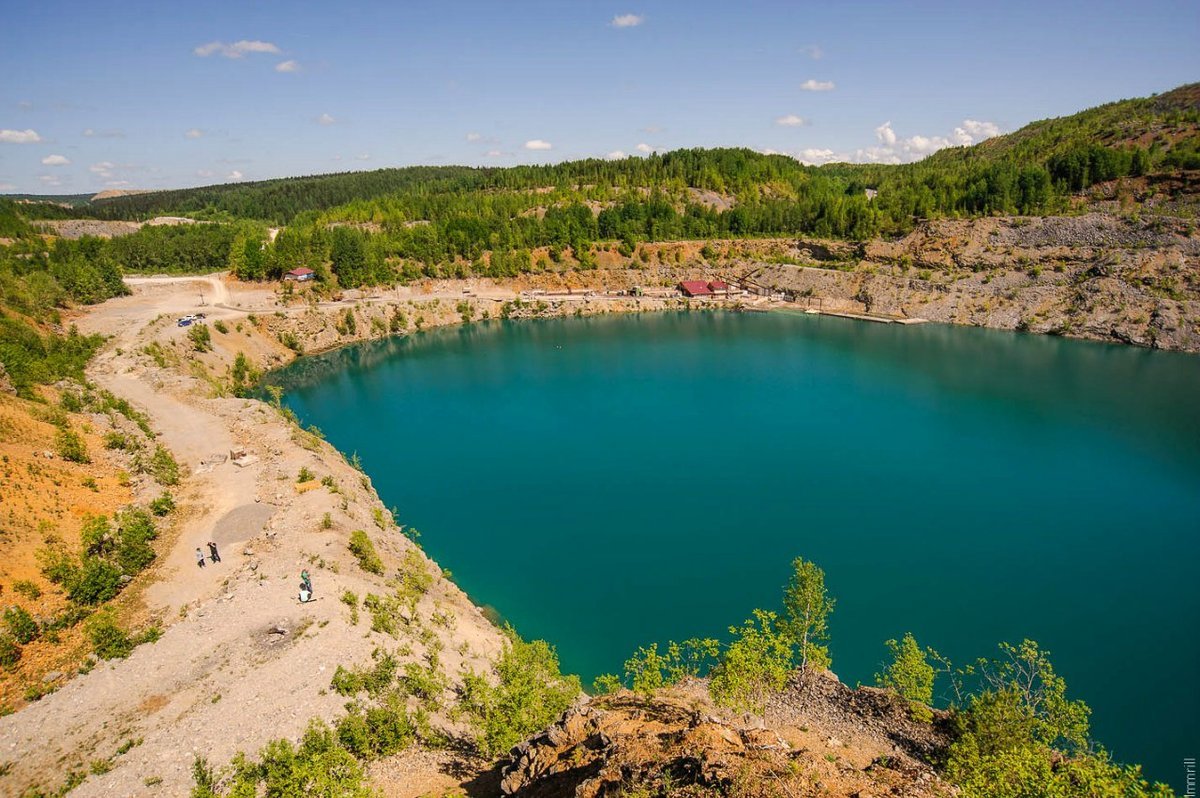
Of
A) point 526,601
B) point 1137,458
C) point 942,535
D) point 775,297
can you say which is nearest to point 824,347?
point 775,297

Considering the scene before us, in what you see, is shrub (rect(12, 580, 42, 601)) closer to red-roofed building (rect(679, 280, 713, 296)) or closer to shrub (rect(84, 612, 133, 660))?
shrub (rect(84, 612, 133, 660))

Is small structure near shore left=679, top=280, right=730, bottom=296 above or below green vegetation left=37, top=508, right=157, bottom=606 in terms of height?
above

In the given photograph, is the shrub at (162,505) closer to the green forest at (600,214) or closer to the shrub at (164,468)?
the shrub at (164,468)

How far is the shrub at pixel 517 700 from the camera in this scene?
1812 centimetres

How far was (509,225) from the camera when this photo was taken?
4884 inches

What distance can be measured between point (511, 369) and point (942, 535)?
5393 cm

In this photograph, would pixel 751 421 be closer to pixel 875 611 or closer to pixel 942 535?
pixel 942 535

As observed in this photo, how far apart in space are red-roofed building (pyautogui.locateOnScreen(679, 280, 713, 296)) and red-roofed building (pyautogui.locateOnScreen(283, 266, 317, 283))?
65867 millimetres

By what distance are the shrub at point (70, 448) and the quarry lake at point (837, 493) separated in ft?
60.3

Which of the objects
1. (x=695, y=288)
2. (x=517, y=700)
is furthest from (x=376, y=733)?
(x=695, y=288)

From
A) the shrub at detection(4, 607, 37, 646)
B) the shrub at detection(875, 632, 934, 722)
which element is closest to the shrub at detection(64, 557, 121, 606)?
the shrub at detection(4, 607, 37, 646)

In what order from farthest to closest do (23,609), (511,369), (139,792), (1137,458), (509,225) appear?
(509,225), (511,369), (1137,458), (23,609), (139,792)

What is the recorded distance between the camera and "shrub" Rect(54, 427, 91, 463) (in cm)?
3513

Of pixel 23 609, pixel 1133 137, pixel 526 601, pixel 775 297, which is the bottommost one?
pixel 526 601
